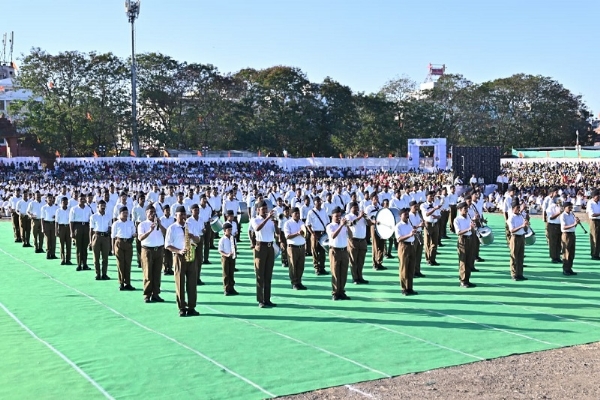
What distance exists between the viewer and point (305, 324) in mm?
10266

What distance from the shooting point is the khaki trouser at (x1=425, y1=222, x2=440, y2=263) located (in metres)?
16.1

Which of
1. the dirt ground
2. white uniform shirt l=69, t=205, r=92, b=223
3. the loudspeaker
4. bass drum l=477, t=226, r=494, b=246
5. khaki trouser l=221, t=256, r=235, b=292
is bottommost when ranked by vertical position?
the dirt ground

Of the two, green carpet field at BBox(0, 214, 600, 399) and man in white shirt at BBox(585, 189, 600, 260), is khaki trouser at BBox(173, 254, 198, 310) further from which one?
man in white shirt at BBox(585, 189, 600, 260)

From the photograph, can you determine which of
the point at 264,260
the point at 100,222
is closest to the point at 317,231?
the point at 264,260

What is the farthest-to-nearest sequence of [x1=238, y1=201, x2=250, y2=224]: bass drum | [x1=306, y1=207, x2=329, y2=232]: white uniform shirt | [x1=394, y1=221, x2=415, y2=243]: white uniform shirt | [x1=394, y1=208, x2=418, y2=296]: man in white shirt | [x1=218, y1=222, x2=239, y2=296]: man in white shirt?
1. [x1=238, y1=201, x2=250, y2=224]: bass drum
2. [x1=306, y1=207, x2=329, y2=232]: white uniform shirt
3. [x1=394, y1=221, x2=415, y2=243]: white uniform shirt
4. [x1=394, y1=208, x2=418, y2=296]: man in white shirt
5. [x1=218, y1=222, x2=239, y2=296]: man in white shirt

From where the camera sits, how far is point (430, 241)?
16.3m

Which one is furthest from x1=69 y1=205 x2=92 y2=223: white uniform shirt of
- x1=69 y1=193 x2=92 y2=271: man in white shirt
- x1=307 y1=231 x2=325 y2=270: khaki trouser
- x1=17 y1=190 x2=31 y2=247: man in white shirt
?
x1=17 y1=190 x2=31 y2=247: man in white shirt

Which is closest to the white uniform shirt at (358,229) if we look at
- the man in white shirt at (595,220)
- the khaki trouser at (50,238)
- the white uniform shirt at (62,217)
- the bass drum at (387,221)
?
the bass drum at (387,221)

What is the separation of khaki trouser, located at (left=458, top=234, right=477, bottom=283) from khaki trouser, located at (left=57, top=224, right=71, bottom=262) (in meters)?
8.71

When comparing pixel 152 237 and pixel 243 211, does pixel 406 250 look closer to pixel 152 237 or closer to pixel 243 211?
pixel 152 237

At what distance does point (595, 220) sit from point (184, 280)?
9.60m

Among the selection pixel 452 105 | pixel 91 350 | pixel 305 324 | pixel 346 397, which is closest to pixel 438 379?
pixel 346 397

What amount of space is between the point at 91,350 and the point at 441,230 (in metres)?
13.3

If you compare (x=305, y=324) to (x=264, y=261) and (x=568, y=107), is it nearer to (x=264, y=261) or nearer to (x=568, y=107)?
(x=264, y=261)
